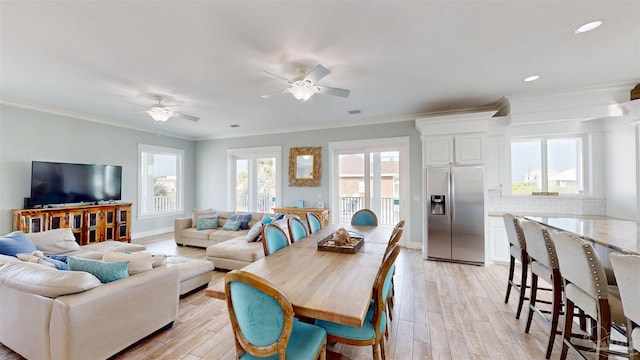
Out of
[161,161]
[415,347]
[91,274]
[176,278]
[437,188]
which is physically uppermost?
[161,161]

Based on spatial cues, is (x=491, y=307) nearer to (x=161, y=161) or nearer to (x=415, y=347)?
(x=415, y=347)

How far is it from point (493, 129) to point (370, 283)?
4225 mm

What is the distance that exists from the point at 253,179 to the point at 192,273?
164 inches

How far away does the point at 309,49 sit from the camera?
255cm

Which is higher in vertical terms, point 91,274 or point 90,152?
point 90,152

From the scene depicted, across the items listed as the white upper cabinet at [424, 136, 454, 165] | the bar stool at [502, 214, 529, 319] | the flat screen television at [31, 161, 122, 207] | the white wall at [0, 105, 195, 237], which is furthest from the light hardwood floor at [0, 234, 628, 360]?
the white wall at [0, 105, 195, 237]

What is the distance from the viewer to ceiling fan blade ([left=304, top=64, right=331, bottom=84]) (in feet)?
7.87

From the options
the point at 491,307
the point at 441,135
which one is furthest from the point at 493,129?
the point at 491,307

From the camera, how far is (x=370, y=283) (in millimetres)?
1553

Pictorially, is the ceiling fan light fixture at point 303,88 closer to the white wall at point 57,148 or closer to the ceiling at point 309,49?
the ceiling at point 309,49

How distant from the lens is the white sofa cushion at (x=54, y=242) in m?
3.17

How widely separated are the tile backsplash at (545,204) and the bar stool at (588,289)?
2628 mm

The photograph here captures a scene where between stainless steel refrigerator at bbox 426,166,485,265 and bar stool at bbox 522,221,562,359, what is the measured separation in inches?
72.7

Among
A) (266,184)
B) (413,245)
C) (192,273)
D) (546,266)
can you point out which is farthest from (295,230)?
(266,184)
